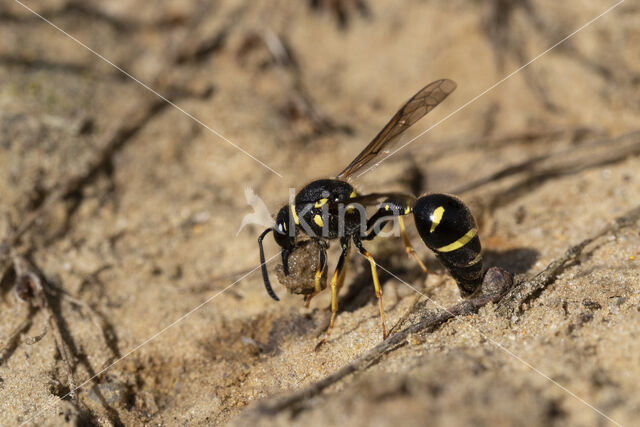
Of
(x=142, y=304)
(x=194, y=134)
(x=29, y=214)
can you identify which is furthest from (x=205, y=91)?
(x=142, y=304)

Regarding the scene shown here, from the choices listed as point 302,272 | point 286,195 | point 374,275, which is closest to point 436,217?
point 374,275

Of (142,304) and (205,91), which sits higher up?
(205,91)

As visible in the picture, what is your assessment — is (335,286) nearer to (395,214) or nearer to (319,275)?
(319,275)

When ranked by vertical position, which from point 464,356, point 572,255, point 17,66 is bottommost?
point 572,255

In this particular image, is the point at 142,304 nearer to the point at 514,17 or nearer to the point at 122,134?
the point at 122,134

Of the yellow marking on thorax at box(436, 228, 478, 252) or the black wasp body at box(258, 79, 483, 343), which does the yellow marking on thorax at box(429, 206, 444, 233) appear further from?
the yellow marking on thorax at box(436, 228, 478, 252)

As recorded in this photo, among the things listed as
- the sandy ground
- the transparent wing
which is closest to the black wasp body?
the transparent wing

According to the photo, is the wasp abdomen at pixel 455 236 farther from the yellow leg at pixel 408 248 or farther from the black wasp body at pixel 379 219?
the yellow leg at pixel 408 248
